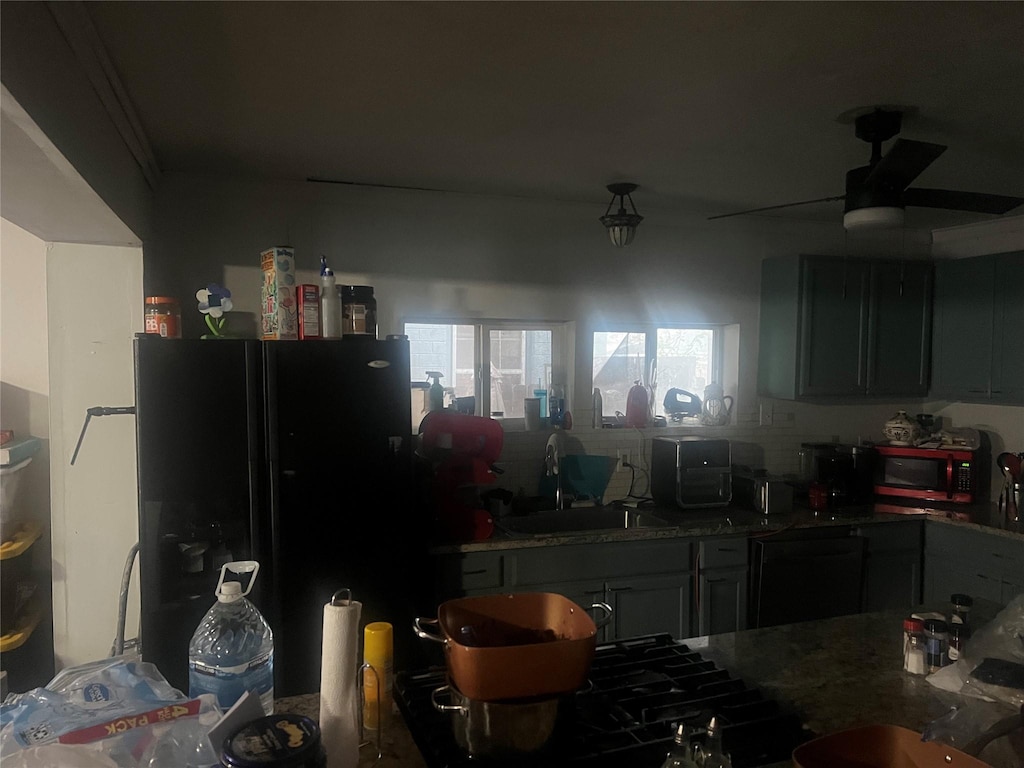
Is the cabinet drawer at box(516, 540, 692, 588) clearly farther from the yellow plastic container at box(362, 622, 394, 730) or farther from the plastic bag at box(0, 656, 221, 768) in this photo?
the plastic bag at box(0, 656, 221, 768)

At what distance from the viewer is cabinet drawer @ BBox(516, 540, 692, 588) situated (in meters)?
3.05

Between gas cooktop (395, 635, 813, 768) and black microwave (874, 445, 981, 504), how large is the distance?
2748 millimetres

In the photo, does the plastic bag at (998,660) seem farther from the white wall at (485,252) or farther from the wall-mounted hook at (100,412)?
the wall-mounted hook at (100,412)

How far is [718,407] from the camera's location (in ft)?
13.2

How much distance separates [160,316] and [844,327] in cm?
344

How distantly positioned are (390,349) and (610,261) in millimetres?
1571

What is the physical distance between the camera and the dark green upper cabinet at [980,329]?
3.70 metres

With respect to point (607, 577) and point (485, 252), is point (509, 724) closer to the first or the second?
point (607, 577)

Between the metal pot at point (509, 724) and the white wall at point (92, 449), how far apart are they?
6.92 feet

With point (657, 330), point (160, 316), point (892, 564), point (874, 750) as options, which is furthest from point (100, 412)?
point (892, 564)

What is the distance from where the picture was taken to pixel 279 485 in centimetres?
259

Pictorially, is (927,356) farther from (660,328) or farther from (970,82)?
(970,82)

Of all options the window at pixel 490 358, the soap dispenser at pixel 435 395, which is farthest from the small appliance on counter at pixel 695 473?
the soap dispenser at pixel 435 395

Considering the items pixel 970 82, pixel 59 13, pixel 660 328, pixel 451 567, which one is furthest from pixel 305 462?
pixel 970 82
